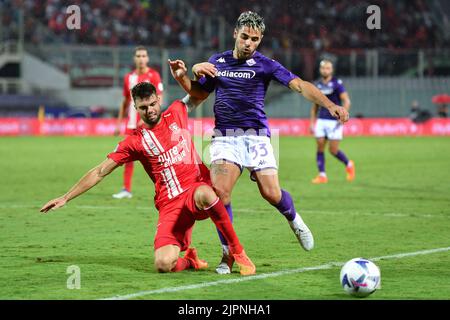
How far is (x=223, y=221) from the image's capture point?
763 cm

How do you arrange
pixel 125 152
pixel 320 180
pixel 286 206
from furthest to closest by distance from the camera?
pixel 320 180
pixel 286 206
pixel 125 152

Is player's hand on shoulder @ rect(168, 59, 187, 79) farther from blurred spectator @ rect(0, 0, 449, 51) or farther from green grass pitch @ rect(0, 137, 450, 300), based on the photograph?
blurred spectator @ rect(0, 0, 449, 51)

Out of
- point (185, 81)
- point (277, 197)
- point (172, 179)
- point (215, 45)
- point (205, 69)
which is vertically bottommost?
point (277, 197)

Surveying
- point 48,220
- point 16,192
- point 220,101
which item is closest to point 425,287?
point 220,101

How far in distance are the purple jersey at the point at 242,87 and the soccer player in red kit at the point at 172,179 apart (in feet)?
1.28

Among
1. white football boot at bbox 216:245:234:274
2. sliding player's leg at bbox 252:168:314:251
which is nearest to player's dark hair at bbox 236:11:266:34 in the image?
sliding player's leg at bbox 252:168:314:251

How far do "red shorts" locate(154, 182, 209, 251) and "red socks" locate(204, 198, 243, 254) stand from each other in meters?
0.19

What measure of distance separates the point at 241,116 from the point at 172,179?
0.88m

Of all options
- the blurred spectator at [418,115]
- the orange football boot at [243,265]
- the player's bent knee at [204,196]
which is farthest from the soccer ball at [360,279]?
the blurred spectator at [418,115]

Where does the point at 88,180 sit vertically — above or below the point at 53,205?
above

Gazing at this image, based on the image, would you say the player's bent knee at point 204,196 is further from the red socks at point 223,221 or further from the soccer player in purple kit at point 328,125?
the soccer player in purple kit at point 328,125

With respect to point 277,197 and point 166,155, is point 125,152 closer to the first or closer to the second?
point 166,155

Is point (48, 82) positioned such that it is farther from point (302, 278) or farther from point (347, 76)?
point (302, 278)

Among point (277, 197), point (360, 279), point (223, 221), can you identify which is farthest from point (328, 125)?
point (360, 279)
